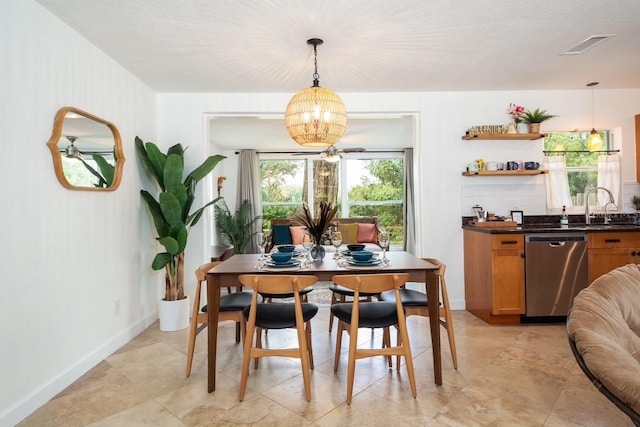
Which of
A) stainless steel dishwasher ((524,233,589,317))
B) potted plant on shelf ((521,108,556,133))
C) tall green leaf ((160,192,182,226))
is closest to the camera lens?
tall green leaf ((160,192,182,226))

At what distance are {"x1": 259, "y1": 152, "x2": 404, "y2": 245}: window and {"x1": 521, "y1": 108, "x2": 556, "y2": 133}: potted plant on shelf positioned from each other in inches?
162

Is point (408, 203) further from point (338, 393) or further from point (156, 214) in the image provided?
point (338, 393)

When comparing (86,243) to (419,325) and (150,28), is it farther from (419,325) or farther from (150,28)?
(419,325)

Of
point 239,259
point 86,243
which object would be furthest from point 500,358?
point 86,243

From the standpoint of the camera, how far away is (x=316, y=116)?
2551 mm

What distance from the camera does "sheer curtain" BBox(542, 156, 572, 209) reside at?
4281 mm

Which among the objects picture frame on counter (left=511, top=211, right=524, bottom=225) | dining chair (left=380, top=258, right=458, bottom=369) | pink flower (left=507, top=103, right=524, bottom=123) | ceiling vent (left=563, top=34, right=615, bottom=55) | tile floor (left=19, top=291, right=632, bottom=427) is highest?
ceiling vent (left=563, top=34, right=615, bottom=55)

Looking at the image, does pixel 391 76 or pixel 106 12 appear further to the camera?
pixel 391 76

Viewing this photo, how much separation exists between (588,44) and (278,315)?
3.21 m

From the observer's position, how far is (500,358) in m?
2.82

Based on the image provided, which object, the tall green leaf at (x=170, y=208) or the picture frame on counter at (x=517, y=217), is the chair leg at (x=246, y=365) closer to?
the tall green leaf at (x=170, y=208)

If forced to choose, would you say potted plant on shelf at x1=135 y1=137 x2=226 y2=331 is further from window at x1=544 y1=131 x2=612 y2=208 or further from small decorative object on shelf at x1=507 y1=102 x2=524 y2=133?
window at x1=544 y1=131 x2=612 y2=208

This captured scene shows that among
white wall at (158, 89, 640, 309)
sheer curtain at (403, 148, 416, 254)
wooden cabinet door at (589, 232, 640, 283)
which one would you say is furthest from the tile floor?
sheer curtain at (403, 148, 416, 254)

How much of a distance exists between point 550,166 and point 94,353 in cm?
491
